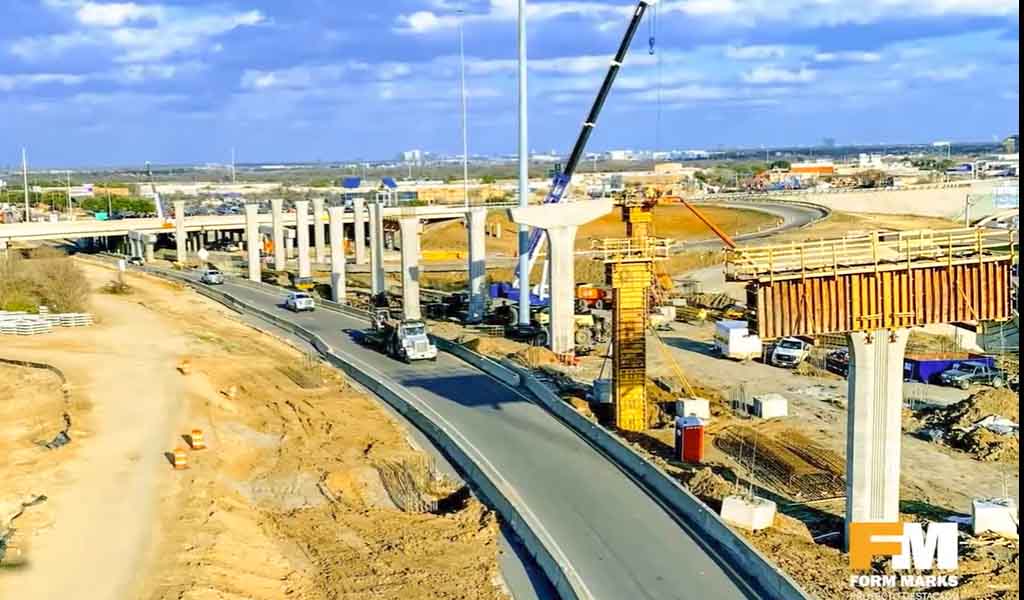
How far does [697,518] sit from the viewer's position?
20406mm

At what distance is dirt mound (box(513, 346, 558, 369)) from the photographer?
129 feet

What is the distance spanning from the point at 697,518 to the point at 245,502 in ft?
32.7

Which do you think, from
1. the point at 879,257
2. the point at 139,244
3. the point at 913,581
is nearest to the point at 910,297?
the point at 879,257

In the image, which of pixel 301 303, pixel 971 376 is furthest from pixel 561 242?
pixel 301 303

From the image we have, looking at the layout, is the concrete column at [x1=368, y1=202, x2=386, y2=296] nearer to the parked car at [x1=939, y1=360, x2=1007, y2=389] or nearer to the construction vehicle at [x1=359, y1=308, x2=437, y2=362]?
the construction vehicle at [x1=359, y1=308, x2=437, y2=362]

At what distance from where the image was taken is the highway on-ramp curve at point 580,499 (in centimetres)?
1802

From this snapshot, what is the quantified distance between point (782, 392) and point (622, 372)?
28.6 ft

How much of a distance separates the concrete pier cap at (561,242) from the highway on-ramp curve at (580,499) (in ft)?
18.5

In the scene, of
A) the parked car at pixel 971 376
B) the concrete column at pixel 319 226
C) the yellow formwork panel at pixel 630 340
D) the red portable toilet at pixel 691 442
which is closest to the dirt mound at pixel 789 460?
the red portable toilet at pixel 691 442

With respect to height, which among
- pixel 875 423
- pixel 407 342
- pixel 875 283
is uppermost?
pixel 875 283

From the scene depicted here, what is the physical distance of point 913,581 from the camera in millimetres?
18250

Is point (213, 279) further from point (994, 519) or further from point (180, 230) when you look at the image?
point (994, 519)

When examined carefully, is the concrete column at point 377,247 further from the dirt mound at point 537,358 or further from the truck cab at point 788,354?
the truck cab at point 788,354

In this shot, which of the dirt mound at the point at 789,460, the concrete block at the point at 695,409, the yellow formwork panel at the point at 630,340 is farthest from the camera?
the concrete block at the point at 695,409
